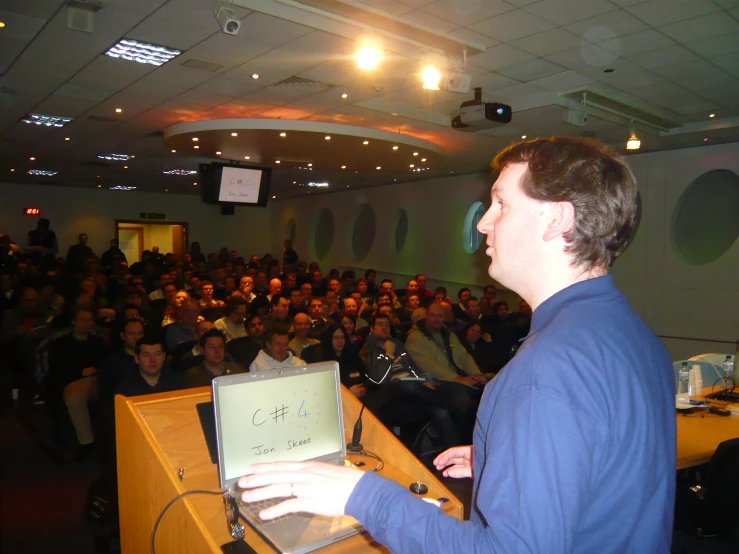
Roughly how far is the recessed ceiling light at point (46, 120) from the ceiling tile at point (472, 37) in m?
5.66

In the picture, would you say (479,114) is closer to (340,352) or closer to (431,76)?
(431,76)

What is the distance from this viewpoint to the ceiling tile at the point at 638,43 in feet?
14.0

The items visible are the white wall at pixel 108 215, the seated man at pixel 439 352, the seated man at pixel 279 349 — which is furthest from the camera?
the white wall at pixel 108 215

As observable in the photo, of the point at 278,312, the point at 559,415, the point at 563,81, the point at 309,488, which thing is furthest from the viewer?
the point at 278,312

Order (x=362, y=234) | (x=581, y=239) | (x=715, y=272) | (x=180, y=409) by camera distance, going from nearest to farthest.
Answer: (x=581, y=239)
(x=180, y=409)
(x=715, y=272)
(x=362, y=234)

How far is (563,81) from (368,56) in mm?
2225

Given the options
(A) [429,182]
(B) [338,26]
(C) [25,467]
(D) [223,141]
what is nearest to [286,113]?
(D) [223,141]

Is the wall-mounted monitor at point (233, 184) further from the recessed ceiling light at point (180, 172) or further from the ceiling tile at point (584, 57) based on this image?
the ceiling tile at point (584, 57)

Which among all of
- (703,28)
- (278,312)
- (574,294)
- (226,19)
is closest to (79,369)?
(278,312)

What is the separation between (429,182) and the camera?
44.6 ft

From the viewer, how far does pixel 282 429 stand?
1.70 m

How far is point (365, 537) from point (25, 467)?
3.90m

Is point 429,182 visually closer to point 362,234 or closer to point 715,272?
point 362,234

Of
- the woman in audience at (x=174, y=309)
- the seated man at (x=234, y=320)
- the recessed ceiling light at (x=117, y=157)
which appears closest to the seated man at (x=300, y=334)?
the seated man at (x=234, y=320)
